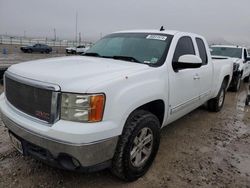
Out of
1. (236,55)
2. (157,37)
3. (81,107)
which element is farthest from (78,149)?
(236,55)

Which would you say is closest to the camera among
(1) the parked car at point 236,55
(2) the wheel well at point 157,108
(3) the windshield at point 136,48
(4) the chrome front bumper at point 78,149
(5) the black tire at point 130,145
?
(4) the chrome front bumper at point 78,149

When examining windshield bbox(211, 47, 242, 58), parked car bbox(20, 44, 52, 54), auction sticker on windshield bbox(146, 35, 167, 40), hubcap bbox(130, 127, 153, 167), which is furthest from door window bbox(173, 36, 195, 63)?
parked car bbox(20, 44, 52, 54)

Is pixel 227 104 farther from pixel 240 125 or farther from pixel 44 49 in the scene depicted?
pixel 44 49

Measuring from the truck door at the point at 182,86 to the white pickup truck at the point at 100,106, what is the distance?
15 millimetres

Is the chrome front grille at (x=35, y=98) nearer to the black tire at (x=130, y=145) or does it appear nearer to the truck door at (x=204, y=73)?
the black tire at (x=130, y=145)

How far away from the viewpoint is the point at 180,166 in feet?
10.7

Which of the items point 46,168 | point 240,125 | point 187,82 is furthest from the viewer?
point 240,125

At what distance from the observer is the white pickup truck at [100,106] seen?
2.18 m

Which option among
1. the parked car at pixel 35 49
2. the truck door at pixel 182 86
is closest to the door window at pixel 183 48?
the truck door at pixel 182 86

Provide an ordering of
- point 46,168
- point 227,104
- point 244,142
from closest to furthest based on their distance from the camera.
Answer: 1. point 46,168
2. point 244,142
3. point 227,104

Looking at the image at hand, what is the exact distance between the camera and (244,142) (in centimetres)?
426

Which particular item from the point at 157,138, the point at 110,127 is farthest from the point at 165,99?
the point at 110,127

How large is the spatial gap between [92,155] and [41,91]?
794 mm

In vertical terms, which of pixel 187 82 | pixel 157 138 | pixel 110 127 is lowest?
pixel 157 138
